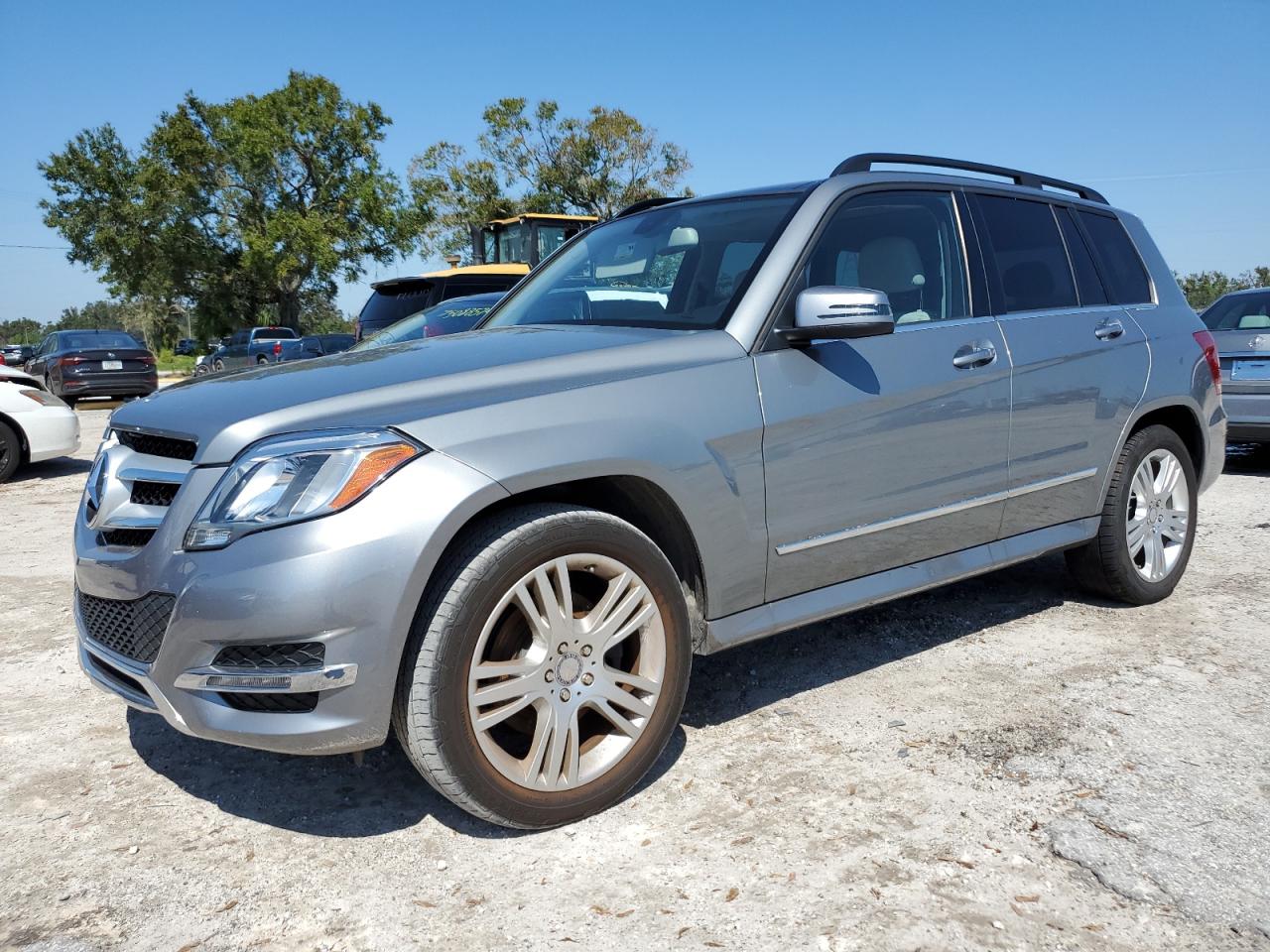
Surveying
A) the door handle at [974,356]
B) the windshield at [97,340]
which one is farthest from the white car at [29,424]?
the windshield at [97,340]

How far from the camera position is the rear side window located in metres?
4.57

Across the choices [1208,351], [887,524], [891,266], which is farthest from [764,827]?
[1208,351]

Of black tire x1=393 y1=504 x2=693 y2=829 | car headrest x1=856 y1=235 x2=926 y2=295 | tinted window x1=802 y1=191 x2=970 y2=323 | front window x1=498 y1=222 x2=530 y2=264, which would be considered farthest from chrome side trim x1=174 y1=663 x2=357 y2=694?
front window x1=498 y1=222 x2=530 y2=264

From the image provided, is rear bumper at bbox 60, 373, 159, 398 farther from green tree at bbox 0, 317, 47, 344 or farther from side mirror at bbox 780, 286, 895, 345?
green tree at bbox 0, 317, 47, 344

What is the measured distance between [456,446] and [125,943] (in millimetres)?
1313

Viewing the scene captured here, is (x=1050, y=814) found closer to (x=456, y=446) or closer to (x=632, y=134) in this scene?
(x=456, y=446)

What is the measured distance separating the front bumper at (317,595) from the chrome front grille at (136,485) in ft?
0.36

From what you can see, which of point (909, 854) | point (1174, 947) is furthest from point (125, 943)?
point (1174, 947)

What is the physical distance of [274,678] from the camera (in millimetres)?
2408

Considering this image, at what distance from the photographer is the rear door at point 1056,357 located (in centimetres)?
390

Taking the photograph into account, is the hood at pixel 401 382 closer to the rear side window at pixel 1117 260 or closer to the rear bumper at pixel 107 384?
the rear side window at pixel 1117 260

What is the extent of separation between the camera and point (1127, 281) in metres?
4.62

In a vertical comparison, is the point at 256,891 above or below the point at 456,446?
below

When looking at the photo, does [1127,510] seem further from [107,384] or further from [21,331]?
[21,331]
